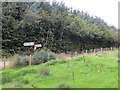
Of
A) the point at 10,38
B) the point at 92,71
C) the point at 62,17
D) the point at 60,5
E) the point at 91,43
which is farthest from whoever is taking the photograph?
the point at 60,5

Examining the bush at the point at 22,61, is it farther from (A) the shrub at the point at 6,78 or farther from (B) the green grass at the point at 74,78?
(A) the shrub at the point at 6,78

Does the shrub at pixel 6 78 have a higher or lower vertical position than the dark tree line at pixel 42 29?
lower

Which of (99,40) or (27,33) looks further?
(99,40)

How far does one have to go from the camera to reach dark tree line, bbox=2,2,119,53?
33469mm

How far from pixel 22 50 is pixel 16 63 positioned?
13697 millimetres

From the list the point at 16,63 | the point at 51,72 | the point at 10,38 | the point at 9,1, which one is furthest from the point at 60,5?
the point at 51,72

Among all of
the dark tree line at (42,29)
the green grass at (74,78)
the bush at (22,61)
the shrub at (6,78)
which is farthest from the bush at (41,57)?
the dark tree line at (42,29)

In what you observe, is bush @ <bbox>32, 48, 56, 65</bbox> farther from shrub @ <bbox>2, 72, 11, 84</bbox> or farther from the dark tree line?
the dark tree line

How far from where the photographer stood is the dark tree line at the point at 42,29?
110 ft

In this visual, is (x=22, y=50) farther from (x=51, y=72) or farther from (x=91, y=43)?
(x=51, y=72)

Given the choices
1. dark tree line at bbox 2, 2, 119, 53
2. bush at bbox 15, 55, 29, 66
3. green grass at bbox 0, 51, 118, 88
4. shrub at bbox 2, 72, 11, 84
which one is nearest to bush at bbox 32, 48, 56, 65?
bush at bbox 15, 55, 29, 66

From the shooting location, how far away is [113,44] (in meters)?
49.1

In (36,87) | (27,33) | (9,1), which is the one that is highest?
(9,1)

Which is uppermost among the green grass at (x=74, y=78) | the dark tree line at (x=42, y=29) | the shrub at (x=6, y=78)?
the dark tree line at (x=42, y=29)
